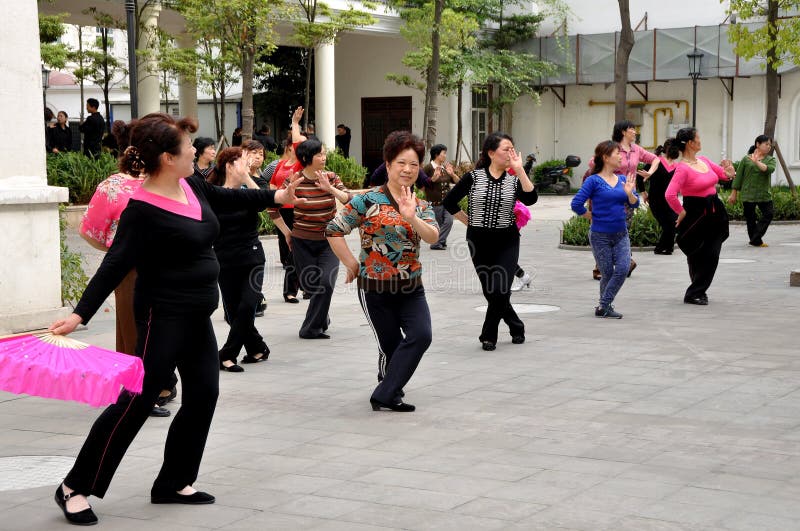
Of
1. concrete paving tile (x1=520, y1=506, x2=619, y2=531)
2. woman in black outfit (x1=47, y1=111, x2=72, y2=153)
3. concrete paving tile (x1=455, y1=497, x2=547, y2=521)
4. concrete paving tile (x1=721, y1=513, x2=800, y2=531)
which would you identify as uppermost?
woman in black outfit (x1=47, y1=111, x2=72, y2=153)

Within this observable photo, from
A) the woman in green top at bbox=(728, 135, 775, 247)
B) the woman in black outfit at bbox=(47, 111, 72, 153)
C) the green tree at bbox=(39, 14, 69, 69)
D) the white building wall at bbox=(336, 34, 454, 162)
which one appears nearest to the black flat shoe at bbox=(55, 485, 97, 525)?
the woman in green top at bbox=(728, 135, 775, 247)

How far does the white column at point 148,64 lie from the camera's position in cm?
2484

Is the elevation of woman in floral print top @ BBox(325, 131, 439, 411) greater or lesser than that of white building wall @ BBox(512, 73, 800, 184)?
lesser

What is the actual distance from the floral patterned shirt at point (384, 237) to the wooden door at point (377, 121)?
101 ft

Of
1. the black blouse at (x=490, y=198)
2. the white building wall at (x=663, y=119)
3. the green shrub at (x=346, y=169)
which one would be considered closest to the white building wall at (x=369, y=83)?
the white building wall at (x=663, y=119)

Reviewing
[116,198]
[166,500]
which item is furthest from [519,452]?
[116,198]

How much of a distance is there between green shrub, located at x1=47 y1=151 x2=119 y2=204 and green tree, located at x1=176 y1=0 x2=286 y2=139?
130 inches

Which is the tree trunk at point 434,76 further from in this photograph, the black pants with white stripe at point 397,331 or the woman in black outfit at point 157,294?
the woman in black outfit at point 157,294

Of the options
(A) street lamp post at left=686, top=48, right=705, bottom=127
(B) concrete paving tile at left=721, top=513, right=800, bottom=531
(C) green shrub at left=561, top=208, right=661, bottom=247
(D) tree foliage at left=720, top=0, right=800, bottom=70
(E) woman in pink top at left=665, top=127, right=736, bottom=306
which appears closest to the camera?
(B) concrete paving tile at left=721, top=513, right=800, bottom=531

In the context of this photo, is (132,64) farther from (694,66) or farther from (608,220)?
(694,66)

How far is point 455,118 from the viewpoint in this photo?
3716 centimetres

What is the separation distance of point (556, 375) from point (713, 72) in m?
28.8

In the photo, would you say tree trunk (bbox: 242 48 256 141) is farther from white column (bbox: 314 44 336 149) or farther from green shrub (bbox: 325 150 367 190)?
white column (bbox: 314 44 336 149)

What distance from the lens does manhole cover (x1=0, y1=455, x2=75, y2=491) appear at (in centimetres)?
572
